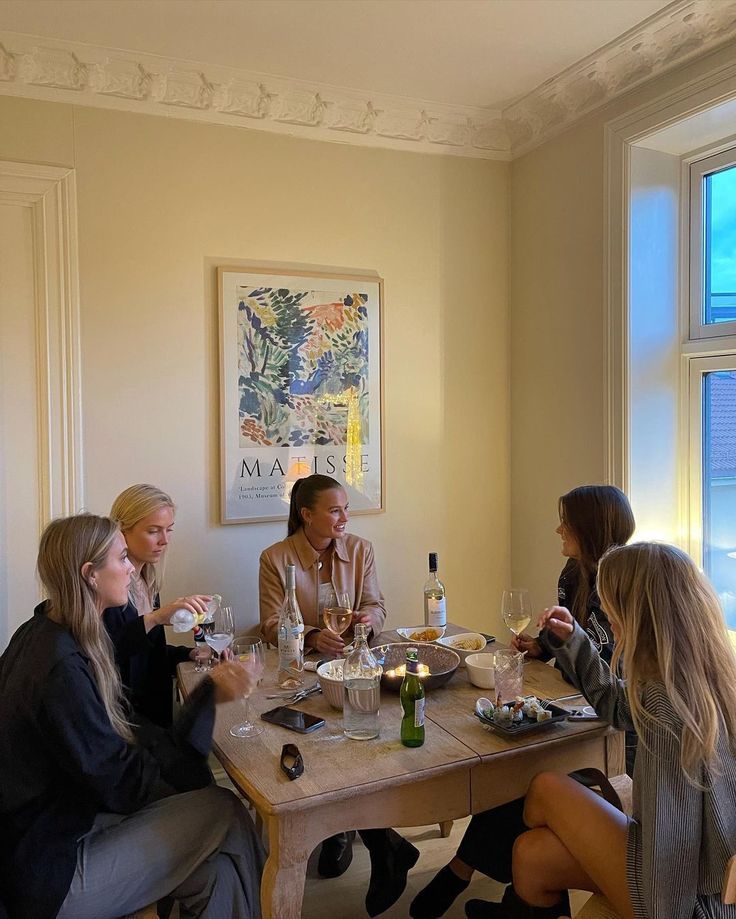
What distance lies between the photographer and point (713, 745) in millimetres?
1413

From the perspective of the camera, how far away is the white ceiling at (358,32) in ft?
8.16

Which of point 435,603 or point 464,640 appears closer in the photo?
point 464,640

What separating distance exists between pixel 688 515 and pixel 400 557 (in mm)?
1211

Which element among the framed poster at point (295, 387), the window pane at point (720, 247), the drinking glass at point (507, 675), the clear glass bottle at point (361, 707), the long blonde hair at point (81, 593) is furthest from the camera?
the framed poster at point (295, 387)

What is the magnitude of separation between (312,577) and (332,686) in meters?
0.89

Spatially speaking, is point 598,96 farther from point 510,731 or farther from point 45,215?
point 510,731

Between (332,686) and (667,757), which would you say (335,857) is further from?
(667,757)

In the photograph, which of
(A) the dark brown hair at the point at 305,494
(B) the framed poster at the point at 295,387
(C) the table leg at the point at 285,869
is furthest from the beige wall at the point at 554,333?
(C) the table leg at the point at 285,869

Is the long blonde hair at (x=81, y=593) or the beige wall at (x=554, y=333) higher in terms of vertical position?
the beige wall at (x=554, y=333)

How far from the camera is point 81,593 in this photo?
1.67m

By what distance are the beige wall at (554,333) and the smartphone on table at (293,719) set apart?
174 cm

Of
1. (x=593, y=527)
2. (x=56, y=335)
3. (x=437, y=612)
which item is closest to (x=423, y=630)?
(x=437, y=612)

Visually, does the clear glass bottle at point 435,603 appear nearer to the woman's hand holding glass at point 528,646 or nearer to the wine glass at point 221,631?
the woman's hand holding glass at point 528,646

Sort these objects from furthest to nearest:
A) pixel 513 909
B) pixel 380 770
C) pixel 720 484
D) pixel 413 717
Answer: pixel 720 484 → pixel 513 909 → pixel 413 717 → pixel 380 770
